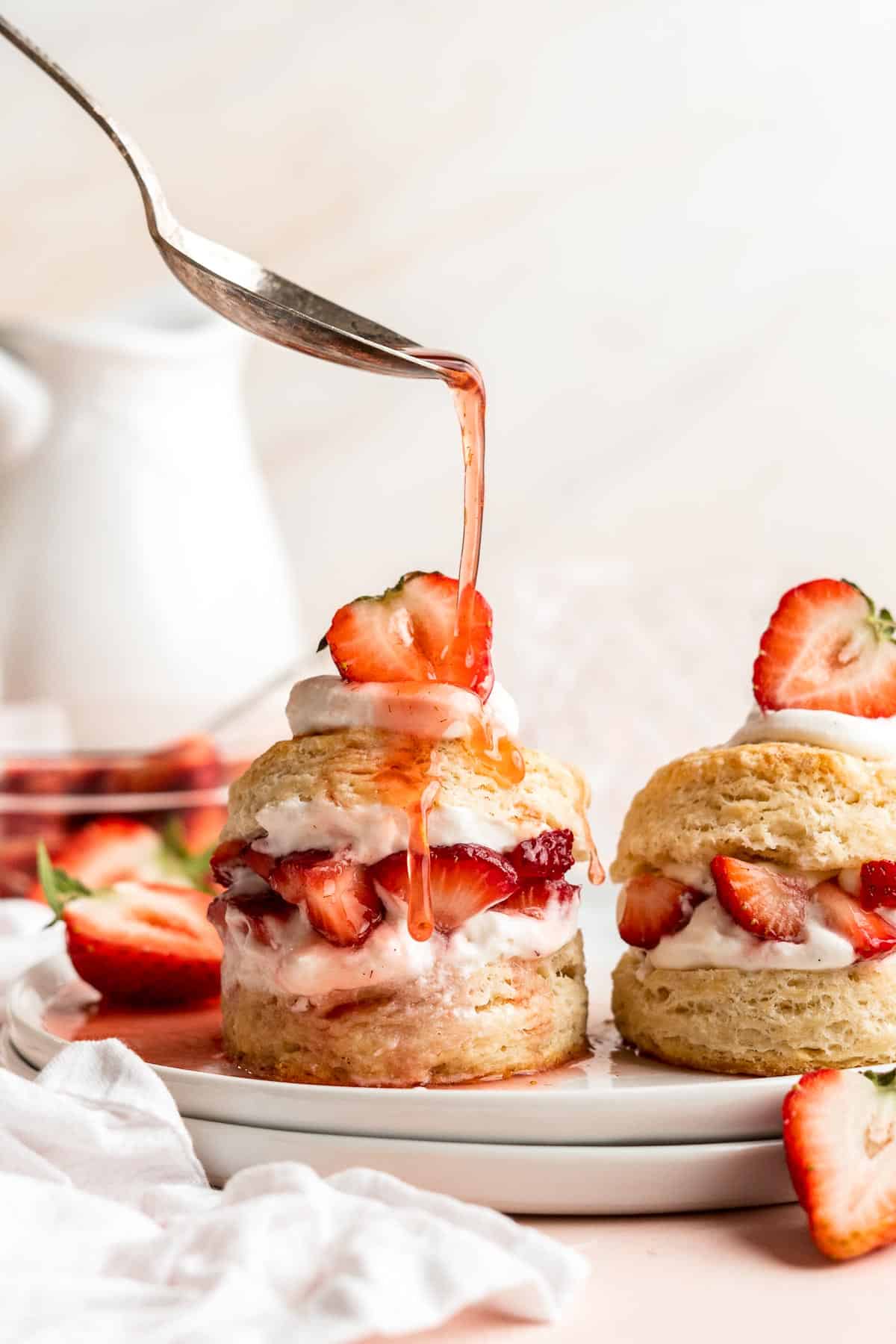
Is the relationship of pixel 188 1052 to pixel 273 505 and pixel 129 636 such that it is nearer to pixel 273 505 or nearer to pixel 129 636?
pixel 129 636

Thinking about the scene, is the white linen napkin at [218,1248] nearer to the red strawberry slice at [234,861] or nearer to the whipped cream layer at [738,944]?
the red strawberry slice at [234,861]

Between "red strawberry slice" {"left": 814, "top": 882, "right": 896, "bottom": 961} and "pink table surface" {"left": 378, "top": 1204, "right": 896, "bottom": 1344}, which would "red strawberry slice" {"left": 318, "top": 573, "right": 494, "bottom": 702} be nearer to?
"red strawberry slice" {"left": 814, "top": 882, "right": 896, "bottom": 961}

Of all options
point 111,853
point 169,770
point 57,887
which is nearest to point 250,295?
point 57,887

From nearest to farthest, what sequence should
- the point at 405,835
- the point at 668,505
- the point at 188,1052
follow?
the point at 405,835, the point at 188,1052, the point at 668,505

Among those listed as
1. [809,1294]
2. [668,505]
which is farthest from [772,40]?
[809,1294]

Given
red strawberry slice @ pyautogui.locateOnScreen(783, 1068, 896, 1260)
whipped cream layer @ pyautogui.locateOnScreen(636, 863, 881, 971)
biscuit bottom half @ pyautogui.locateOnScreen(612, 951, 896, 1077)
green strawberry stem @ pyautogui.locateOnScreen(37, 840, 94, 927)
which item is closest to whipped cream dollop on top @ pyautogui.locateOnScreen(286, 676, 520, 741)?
whipped cream layer @ pyautogui.locateOnScreen(636, 863, 881, 971)

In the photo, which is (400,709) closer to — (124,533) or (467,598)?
(467,598)

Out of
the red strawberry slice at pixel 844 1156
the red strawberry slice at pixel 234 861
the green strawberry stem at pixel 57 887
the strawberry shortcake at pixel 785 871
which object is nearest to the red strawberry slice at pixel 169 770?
the green strawberry stem at pixel 57 887
